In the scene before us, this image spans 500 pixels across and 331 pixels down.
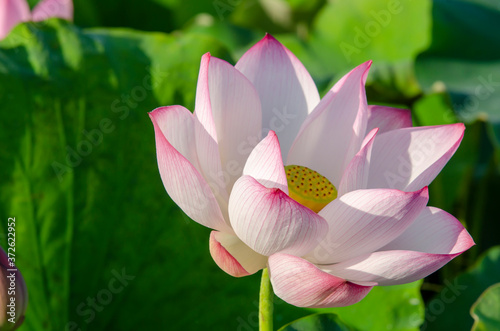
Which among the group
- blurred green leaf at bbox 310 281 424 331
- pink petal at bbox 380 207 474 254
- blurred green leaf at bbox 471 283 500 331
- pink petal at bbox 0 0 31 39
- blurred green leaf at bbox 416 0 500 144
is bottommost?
blurred green leaf at bbox 471 283 500 331

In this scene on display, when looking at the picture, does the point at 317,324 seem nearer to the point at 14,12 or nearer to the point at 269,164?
the point at 269,164

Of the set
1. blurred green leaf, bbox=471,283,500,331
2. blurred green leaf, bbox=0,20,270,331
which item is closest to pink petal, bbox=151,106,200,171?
blurred green leaf, bbox=0,20,270,331

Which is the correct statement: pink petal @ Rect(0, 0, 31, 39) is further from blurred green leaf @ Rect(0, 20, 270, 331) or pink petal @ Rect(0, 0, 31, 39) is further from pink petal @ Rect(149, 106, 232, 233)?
pink petal @ Rect(149, 106, 232, 233)

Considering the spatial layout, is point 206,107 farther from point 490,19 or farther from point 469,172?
point 490,19

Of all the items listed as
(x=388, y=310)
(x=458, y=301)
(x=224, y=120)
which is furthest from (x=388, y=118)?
(x=458, y=301)

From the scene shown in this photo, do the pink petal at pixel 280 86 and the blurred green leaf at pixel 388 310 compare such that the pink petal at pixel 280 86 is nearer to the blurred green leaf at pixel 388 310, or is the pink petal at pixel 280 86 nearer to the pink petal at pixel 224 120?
the pink petal at pixel 224 120

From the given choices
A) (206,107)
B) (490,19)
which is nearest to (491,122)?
(490,19)
